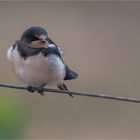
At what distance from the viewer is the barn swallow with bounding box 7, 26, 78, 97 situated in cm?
317

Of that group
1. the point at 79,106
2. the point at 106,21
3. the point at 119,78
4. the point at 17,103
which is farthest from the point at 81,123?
the point at 106,21

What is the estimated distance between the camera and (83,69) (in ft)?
17.0

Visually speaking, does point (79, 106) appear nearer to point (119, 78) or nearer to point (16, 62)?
point (119, 78)

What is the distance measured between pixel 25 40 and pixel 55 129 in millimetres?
1525

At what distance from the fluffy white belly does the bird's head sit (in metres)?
0.04

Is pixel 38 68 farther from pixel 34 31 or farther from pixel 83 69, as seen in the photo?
pixel 83 69

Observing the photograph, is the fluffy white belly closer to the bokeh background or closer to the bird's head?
the bird's head

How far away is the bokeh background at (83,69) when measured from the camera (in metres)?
4.66

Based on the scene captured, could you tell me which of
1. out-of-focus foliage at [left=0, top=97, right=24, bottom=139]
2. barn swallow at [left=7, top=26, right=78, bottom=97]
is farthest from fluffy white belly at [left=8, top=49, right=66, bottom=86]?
out-of-focus foliage at [left=0, top=97, right=24, bottom=139]

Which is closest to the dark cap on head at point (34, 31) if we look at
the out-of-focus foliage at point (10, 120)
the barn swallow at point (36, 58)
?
the barn swallow at point (36, 58)

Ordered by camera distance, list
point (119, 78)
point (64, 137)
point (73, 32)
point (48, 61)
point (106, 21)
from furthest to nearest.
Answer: point (106, 21) < point (73, 32) < point (119, 78) < point (64, 137) < point (48, 61)

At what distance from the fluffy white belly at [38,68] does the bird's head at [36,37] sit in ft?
0.14

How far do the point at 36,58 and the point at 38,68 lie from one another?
43mm

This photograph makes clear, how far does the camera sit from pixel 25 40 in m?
3.22
